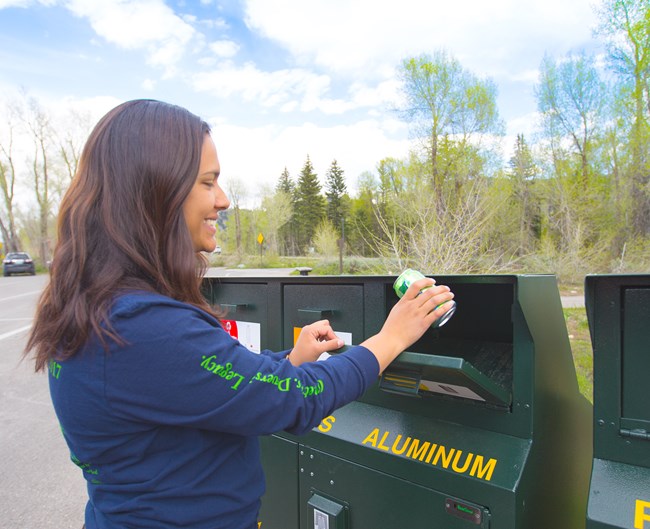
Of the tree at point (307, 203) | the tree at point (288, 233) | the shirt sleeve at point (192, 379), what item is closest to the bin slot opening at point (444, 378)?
the shirt sleeve at point (192, 379)

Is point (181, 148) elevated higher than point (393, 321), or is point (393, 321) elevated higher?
point (181, 148)

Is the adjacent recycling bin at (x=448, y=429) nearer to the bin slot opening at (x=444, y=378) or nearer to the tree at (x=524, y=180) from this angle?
the bin slot opening at (x=444, y=378)

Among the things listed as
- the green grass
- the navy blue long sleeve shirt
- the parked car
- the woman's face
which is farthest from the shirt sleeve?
the parked car

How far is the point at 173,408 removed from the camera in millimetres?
926

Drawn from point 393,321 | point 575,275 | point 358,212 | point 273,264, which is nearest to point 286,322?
point 393,321

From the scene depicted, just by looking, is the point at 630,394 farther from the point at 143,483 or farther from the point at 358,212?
the point at 358,212

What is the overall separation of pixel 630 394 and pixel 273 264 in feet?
90.7

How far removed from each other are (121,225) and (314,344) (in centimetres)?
70

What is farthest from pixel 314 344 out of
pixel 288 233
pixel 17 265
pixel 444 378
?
pixel 288 233

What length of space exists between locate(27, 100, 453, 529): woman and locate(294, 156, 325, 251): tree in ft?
138

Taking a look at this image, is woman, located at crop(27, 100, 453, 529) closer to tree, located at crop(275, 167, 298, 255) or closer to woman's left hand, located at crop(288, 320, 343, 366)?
woman's left hand, located at crop(288, 320, 343, 366)

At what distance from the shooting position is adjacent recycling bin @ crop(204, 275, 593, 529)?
4.48ft

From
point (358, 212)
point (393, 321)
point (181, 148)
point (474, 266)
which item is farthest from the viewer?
point (358, 212)

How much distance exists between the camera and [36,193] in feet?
109
